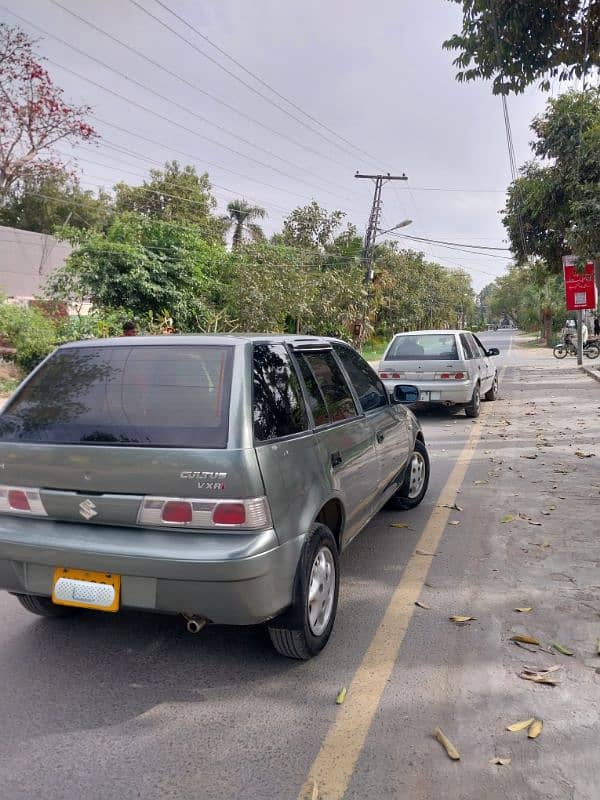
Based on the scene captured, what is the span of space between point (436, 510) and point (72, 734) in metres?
3.93

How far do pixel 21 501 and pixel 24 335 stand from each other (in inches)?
588

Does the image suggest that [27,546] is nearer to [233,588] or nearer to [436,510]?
[233,588]

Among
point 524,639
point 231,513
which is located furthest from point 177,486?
point 524,639

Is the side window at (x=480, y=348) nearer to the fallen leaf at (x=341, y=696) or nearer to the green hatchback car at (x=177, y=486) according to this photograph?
the green hatchback car at (x=177, y=486)

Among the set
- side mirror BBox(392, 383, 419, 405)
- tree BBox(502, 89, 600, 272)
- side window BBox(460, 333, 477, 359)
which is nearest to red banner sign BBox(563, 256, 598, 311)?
tree BBox(502, 89, 600, 272)

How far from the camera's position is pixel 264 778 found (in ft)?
7.78

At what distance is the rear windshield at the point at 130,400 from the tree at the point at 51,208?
3638 cm

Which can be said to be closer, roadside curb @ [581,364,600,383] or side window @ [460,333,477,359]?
side window @ [460,333,477,359]

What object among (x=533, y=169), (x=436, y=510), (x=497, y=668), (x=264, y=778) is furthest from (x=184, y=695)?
(x=533, y=169)

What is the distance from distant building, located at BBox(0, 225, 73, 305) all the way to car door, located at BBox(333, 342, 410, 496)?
22.4 metres

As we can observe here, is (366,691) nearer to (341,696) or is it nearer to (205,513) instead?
(341,696)

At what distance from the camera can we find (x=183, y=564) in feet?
8.90

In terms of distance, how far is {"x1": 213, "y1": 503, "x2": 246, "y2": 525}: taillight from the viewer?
2.74 metres

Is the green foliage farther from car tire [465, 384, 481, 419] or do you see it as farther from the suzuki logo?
the suzuki logo
